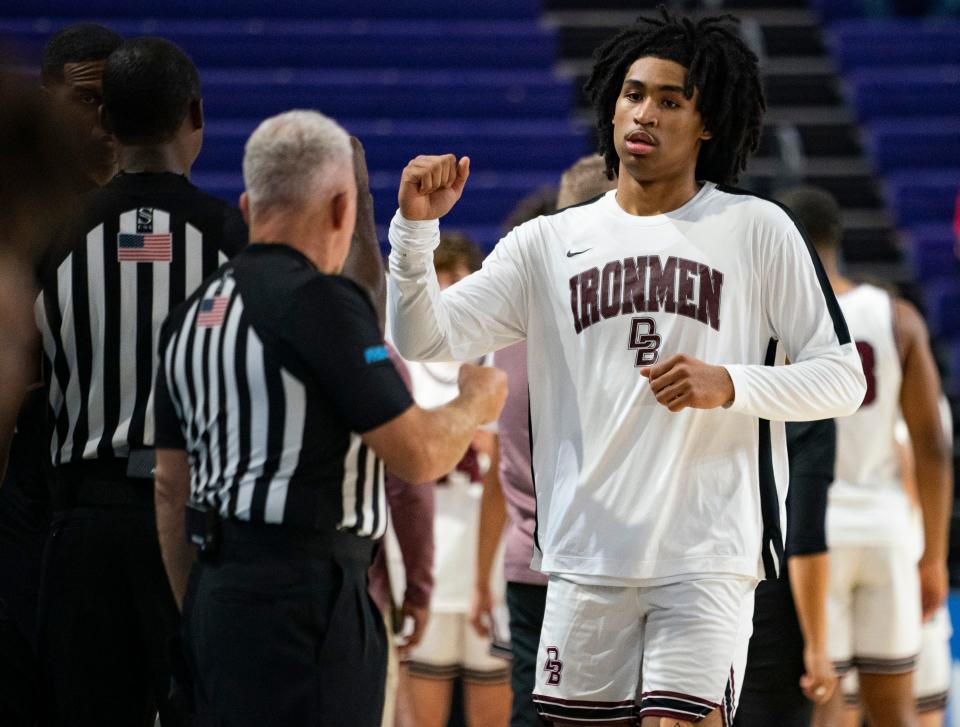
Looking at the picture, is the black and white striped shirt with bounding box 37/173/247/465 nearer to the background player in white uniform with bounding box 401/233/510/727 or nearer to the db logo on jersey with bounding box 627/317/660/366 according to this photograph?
the db logo on jersey with bounding box 627/317/660/366

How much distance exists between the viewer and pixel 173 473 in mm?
3377

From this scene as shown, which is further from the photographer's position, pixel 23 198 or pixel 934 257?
pixel 934 257

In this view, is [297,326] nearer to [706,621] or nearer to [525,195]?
[706,621]

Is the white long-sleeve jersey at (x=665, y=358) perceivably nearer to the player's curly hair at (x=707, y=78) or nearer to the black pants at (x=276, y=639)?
the player's curly hair at (x=707, y=78)

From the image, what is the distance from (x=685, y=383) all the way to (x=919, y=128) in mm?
9652

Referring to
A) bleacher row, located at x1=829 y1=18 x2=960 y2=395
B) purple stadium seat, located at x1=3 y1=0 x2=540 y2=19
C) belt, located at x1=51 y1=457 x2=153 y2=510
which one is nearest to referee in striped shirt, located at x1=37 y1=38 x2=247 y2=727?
belt, located at x1=51 y1=457 x2=153 y2=510

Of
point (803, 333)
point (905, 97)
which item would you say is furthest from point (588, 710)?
point (905, 97)

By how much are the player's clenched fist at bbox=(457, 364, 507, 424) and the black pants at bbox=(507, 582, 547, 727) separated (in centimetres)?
131

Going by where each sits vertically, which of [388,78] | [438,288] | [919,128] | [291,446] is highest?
[388,78]

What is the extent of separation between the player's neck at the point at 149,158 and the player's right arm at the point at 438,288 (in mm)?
571

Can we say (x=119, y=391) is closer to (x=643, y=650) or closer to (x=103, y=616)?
(x=103, y=616)

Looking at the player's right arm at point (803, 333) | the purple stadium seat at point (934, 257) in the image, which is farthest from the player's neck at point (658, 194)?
the purple stadium seat at point (934, 257)

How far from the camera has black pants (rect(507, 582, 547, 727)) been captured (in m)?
4.51

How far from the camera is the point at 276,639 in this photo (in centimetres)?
310
